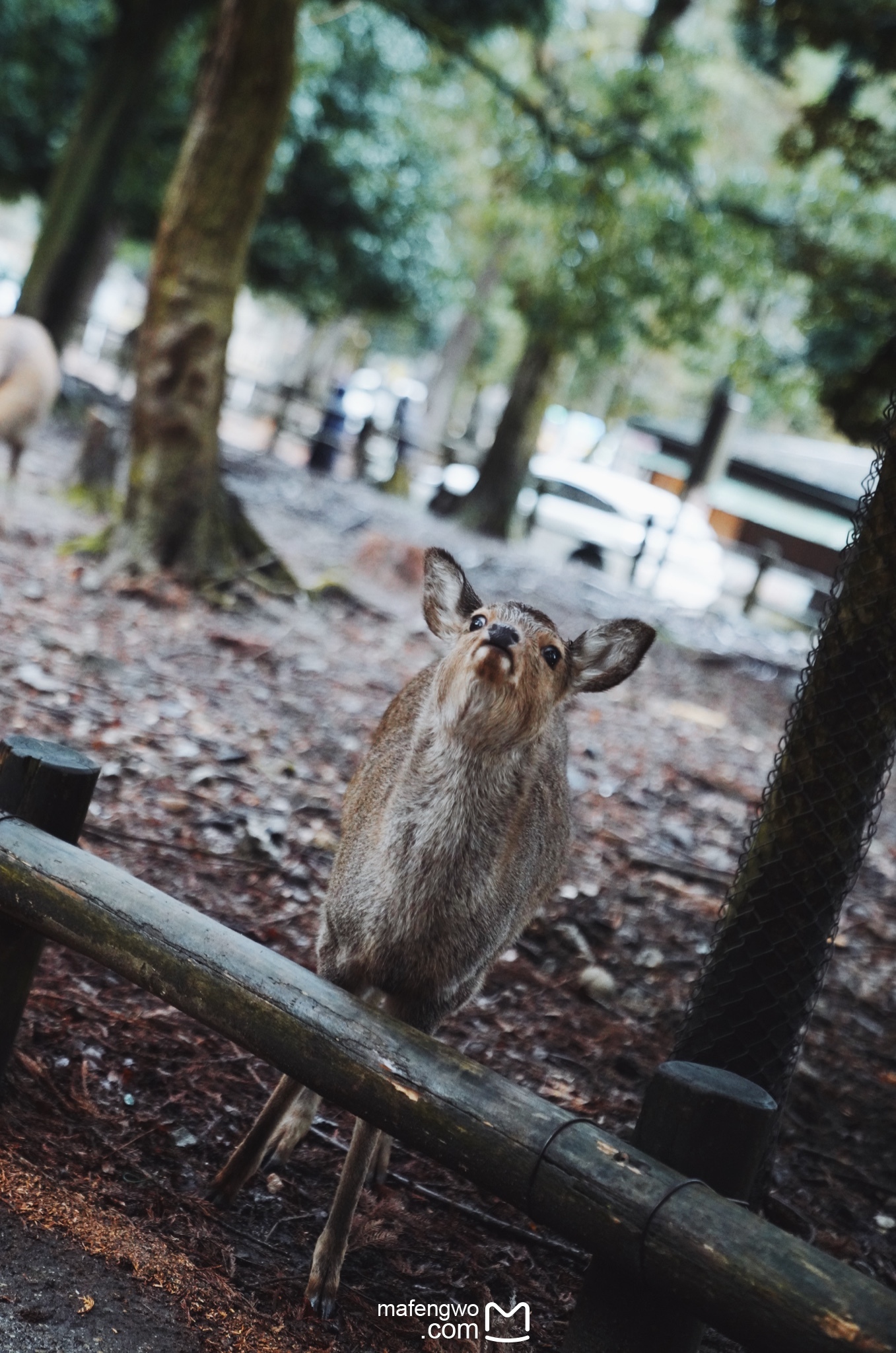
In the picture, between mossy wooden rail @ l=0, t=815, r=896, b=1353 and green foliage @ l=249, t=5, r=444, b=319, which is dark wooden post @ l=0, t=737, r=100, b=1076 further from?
green foliage @ l=249, t=5, r=444, b=319

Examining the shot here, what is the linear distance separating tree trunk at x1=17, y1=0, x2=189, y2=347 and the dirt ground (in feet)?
16.7

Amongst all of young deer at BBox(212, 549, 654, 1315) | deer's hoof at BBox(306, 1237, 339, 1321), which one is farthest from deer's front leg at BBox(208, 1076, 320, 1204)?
deer's hoof at BBox(306, 1237, 339, 1321)

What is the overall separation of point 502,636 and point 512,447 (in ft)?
53.3

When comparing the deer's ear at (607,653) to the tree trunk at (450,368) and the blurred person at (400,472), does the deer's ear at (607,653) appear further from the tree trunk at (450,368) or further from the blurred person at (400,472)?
the tree trunk at (450,368)

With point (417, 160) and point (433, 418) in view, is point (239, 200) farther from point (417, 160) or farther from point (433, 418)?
point (433, 418)

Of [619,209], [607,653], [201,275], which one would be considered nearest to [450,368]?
[619,209]

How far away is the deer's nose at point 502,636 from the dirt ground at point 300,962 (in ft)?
5.26

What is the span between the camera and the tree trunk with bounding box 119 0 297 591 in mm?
8242

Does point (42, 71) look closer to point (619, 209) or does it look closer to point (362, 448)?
point (619, 209)

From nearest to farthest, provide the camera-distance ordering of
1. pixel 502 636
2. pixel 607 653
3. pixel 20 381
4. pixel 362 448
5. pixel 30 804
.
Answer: pixel 502 636 < pixel 30 804 < pixel 607 653 < pixel 20 381 < pixel 362 448

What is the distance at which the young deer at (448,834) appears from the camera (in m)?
3.05

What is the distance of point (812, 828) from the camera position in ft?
11.7

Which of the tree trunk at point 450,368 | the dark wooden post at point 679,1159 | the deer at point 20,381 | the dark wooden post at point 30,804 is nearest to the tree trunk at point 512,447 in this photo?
the deer at point 20,381

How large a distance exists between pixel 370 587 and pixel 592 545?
30.6 feet
